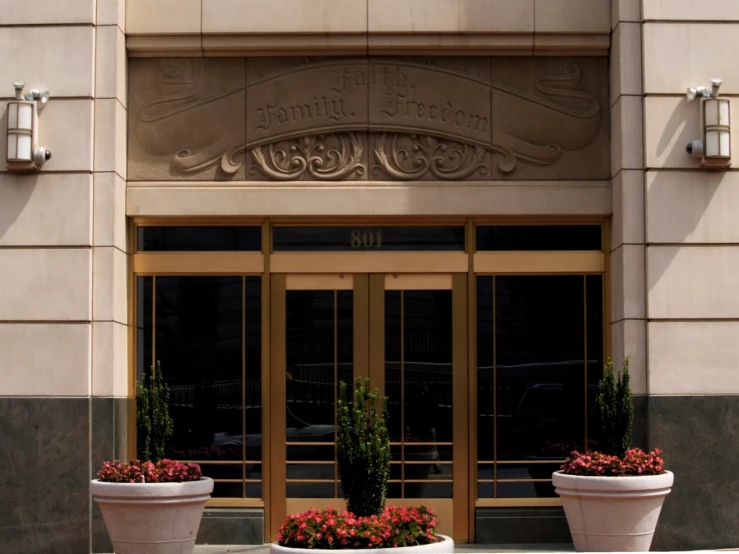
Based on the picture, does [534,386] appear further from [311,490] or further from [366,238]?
[311,490]

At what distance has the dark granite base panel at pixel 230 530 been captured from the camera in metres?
13.2

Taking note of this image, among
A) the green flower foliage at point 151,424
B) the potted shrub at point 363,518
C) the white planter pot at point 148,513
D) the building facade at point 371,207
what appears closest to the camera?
the potted shrub at point 363,518

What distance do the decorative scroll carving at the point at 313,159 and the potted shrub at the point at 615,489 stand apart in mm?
4064

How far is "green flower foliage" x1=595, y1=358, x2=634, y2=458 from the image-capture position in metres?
12.1

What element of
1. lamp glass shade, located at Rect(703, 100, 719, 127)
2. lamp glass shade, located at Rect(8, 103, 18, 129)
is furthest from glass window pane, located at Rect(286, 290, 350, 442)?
lamp glass shade, located at Rect(703, 100, 719, 127)

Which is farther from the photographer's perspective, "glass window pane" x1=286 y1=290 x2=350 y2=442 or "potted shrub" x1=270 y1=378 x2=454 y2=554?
"glass window pane" x1=286 y1=290 x2=350 y2=442

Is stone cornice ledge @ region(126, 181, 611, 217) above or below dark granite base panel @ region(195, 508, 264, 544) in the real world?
above

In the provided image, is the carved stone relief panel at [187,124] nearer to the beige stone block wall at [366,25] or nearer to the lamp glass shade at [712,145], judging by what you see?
the beige stone block wall at [366,25]

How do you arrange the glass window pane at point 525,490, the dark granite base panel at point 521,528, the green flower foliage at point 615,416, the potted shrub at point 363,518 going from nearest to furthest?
1. the potted shrub at point 363,518
2. the green flower foliage at point 615,416
3. the dark granite base panel at point 521,528
4. the glass window pane at point 525,490

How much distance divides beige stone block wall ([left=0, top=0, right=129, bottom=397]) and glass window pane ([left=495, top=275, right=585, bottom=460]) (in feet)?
14.6

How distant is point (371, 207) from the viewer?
44.1ft

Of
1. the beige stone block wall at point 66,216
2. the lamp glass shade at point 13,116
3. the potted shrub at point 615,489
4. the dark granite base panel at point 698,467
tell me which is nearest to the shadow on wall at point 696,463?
the dark granite base panel at point 698,467

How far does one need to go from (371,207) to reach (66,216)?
3.48m

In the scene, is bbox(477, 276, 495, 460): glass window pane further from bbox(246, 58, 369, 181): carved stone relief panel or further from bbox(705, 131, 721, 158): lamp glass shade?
bbox(705, 131, 721, 158): lamp glass shade
